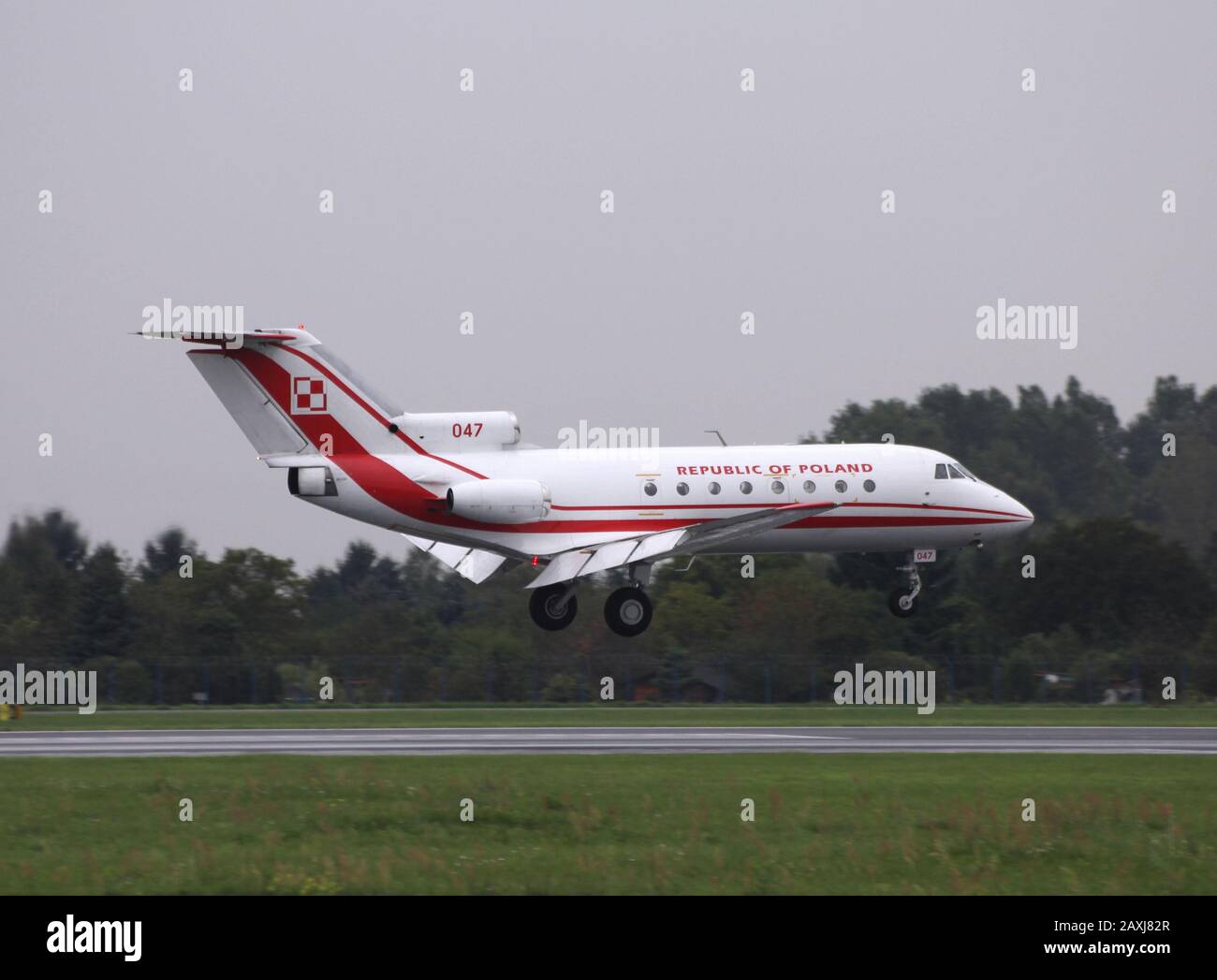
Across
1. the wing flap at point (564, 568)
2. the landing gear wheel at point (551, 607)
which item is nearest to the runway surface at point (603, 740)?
the wing flap at point (564, 568)

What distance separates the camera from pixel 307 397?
140 ft

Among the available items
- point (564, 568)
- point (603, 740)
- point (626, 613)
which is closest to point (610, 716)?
point (626, 613)

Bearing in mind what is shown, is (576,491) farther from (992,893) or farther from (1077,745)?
(992,893)

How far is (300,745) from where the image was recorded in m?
32.9

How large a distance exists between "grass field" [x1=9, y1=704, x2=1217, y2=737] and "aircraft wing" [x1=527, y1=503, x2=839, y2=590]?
3.58 meters

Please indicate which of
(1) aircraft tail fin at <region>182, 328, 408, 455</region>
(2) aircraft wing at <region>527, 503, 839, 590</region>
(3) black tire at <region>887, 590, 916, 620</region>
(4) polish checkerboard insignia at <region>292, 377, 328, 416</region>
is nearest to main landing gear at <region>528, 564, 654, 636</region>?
(2) aircraft wing at <region>527, 503, 839, 590</region>

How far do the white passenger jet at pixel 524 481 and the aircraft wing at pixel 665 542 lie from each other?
4 cm

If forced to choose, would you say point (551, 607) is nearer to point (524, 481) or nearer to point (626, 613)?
point (626, 613)

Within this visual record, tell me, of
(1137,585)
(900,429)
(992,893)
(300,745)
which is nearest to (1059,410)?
(900,429)

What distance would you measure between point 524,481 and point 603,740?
10351mm

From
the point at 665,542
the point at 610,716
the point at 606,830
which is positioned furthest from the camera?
the point at 610,716

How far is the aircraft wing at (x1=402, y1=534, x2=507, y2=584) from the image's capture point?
4369cm
